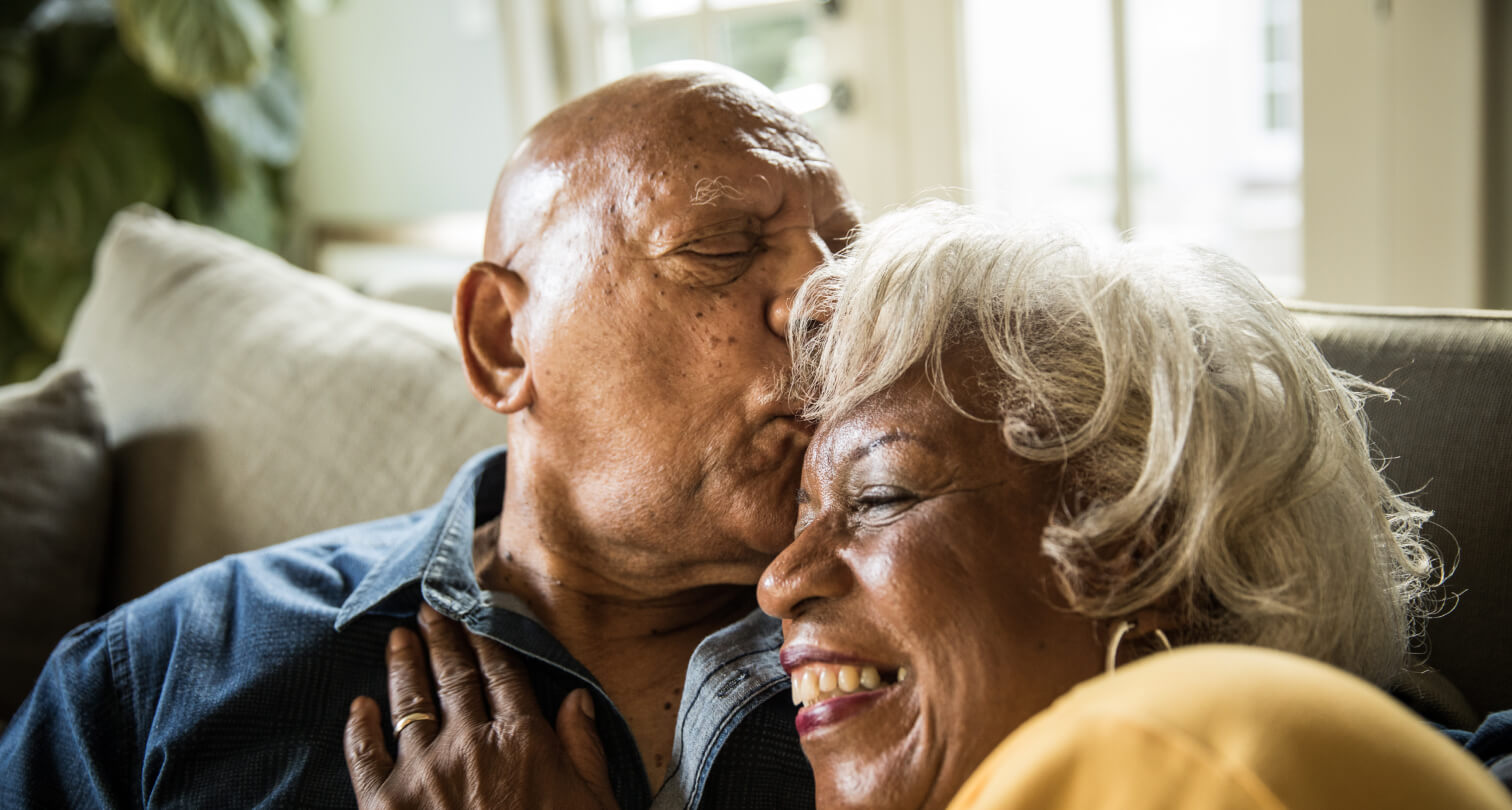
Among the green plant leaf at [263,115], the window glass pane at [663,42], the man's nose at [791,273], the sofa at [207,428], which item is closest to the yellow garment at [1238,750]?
the man's nose at [791,273]

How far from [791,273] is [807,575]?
403 millimetres

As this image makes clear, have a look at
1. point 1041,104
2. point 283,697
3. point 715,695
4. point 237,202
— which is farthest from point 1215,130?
point 237,202

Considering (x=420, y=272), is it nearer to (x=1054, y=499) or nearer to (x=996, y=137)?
(x=996, y=137)

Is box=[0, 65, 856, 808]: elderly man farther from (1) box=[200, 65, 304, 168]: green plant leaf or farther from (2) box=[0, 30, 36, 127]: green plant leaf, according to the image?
(2) box=[0, 30, 36, 127]: green plant leaf

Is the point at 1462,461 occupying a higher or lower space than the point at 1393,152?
lower

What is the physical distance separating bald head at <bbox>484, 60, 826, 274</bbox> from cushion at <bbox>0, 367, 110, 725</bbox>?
0.87 meters

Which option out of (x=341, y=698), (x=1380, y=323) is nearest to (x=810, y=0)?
(x=1380, y=323)

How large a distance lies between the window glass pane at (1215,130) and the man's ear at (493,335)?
1.54 meters

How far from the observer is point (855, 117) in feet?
8.79

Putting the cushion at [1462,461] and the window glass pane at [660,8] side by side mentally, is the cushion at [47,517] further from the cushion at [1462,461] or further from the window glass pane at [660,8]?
the window glass pane at [660,8]

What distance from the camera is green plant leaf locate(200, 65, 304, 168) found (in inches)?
130

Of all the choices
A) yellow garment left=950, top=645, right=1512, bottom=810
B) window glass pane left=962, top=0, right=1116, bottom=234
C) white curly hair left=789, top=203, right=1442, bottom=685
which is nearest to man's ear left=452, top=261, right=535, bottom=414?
white curly hair left=789, top=203, right=1442, bottom=685

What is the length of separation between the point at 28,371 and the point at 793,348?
319 cm

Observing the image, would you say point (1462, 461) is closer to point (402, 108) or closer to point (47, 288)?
point (402, 108)
